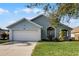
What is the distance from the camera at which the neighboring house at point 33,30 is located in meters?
13.1

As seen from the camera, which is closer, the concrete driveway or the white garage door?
the concrete driveway

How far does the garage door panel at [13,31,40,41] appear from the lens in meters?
12.9

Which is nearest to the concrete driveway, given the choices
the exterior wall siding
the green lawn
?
the green lawn

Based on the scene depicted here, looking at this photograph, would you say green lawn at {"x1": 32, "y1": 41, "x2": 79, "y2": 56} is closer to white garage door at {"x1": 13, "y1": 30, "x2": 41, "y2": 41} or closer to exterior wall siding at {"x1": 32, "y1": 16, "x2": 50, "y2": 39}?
white garage door at {"x1": 13, "y1": 30, "x2": 41, "y2": 41}

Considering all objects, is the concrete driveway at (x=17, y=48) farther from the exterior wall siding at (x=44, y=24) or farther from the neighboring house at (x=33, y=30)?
the exterior wall siding at (x=44, y=24)

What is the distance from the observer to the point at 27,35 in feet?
43.1

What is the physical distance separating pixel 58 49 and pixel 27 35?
263 centimetres

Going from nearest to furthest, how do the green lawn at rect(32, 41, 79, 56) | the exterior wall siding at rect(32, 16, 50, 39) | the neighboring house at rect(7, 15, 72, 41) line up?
the green lawn at rect(32, 41, 79, 56)
the neighboring house at rect(7, 15, 72, 41)
the exterior wall siding at rect(32, 16, 50, 39)

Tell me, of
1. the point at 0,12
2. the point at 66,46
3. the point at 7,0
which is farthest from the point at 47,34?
the point at 7,0

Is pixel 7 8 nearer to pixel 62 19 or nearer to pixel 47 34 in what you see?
pixel 62 19

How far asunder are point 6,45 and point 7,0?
13.4 feet

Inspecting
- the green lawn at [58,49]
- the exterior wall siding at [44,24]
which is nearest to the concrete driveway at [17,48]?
the green lawn at [58,49]

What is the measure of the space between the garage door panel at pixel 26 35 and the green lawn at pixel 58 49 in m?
0.73

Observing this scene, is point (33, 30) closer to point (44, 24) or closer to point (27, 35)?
point (44, 24)
